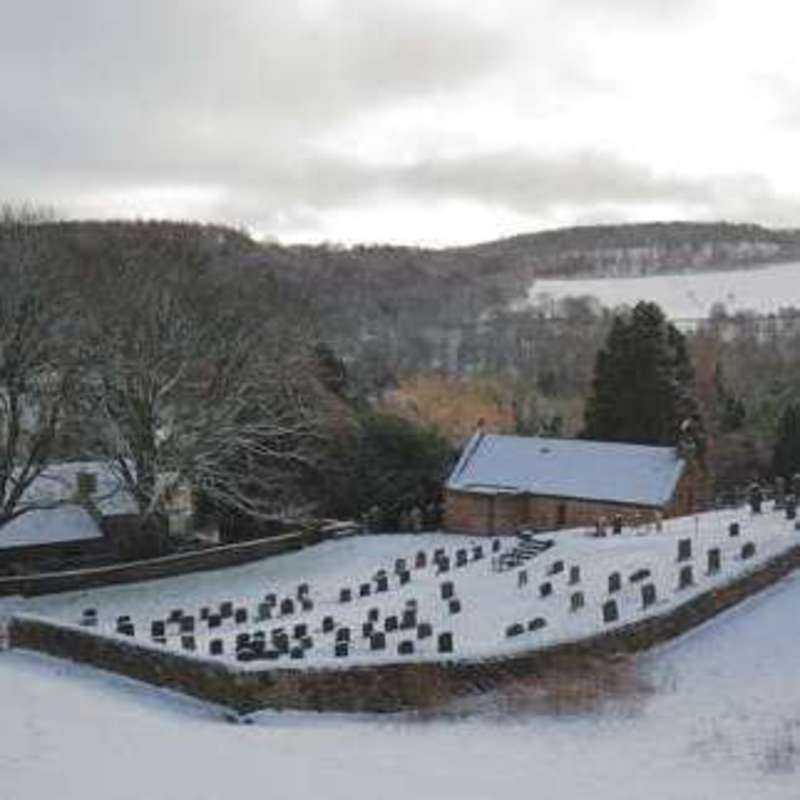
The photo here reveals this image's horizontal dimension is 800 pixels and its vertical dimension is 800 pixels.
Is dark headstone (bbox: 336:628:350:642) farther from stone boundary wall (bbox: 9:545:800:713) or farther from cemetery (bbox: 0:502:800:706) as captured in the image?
stone boundary wall (bbox: 9:545:800:713)

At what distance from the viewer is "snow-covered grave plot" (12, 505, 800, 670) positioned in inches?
867

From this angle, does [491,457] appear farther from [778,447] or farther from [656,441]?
[778,447]

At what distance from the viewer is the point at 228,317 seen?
38.2 meters

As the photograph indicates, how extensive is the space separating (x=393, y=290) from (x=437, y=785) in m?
127

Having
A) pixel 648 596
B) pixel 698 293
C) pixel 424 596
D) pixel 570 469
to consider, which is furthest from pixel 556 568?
pixel 698 293

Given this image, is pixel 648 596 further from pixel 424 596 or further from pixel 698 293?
pixel 698 293

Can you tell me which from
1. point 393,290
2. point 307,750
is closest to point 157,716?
point 307,750

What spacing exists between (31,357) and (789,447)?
2836 centimetres

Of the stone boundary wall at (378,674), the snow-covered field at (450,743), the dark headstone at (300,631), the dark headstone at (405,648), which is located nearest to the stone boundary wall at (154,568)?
the dark headstone at (300,631)

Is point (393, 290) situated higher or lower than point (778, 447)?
higher

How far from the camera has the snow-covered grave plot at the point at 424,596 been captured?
22031 mm

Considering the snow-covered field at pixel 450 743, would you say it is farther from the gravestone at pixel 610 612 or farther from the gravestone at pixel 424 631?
the gravestone at pixel 424 631

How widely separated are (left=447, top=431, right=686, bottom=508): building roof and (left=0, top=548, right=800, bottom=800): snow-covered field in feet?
56.8

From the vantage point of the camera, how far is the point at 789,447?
4912 centimetres
